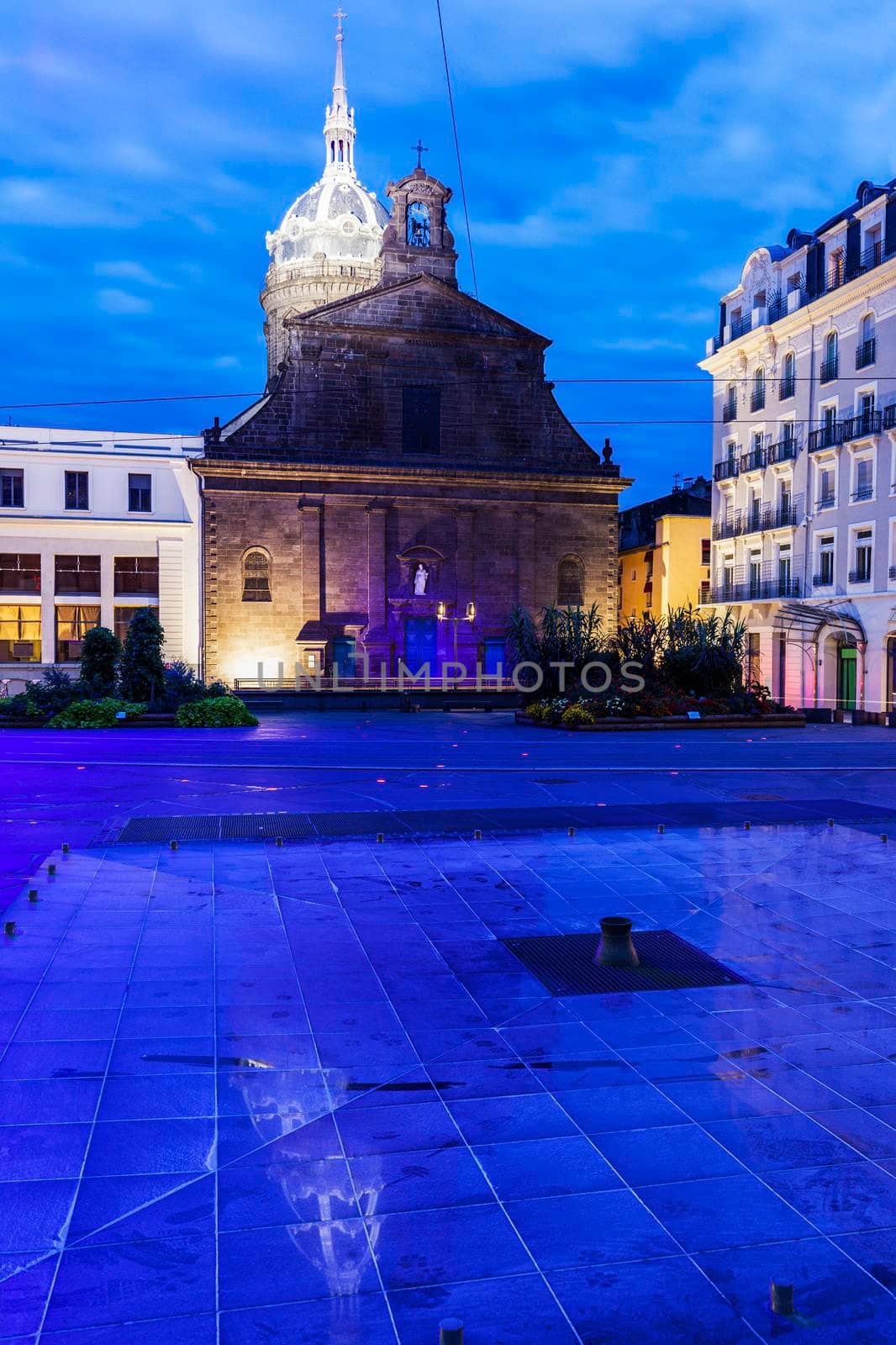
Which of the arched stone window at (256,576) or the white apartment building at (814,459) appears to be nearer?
the white apartment building at (814,459)

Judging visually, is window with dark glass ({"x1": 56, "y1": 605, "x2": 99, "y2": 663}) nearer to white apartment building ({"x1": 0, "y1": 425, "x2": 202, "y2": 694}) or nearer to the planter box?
white apartment building ({"x1": 0, "y1": 425, "x2": 202, "y2": 694})

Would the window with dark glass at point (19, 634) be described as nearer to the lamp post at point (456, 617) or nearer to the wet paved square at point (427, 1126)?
the lamp post at point (456, 617)

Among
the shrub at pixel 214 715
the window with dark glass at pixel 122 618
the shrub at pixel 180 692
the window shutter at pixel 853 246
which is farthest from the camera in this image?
the window with dark glass at pixel 122 618

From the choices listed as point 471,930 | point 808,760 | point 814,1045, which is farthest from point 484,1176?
point 808,760

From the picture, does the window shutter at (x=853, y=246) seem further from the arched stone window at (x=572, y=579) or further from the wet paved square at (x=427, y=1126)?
the wet paved square at (x=427, y=1126)

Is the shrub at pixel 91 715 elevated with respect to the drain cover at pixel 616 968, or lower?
elevated

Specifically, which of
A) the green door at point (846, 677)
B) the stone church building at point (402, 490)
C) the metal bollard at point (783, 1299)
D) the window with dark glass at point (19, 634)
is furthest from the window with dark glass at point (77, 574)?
the metal bollard at point (783, 1299)

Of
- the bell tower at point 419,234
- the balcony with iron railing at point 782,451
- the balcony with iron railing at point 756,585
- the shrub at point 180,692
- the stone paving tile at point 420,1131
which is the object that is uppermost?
the bell tower at point 419,234

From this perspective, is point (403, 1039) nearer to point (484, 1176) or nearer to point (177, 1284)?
point (484, 1176)

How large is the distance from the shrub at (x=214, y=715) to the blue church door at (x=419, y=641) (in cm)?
1553

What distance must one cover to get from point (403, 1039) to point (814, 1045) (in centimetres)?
230

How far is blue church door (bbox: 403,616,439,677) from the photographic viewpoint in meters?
42.9

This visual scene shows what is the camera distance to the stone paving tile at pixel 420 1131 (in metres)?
3.72

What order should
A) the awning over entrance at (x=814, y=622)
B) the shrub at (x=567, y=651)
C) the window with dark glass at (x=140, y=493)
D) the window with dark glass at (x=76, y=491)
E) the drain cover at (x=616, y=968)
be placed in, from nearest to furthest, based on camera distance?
the drain cover at (x=616, y=968), the shrub at (x=567, y=651), the awning over entrance at (x=814, y=622), the window with dark glass at (x=76, y=491), the window with dark glass at (x=140, y=493)
